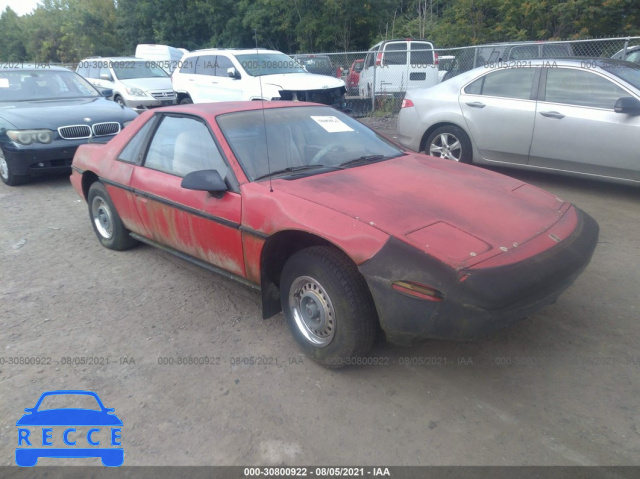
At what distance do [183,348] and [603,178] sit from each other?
4963 millimetres

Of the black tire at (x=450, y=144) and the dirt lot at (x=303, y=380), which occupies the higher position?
the black tire at (x=450, y=144)

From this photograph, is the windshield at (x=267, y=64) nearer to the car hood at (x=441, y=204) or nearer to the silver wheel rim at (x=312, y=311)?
the car hood at (x=441, y=204)

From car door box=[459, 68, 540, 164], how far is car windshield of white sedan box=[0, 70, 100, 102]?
6131 mm

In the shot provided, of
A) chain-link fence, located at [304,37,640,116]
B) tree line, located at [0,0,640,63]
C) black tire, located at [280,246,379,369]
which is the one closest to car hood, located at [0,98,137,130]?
black tire, located at [280,246,379,369]

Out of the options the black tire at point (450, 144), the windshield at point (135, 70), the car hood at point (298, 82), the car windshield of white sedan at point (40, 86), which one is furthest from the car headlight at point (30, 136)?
the windshield at point (135, 70)

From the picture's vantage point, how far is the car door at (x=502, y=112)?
6.07 m

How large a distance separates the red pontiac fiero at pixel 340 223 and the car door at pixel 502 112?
111 inches

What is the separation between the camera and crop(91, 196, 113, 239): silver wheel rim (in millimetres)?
4630

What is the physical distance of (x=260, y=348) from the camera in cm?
316

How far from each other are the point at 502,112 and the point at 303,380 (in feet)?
15.8

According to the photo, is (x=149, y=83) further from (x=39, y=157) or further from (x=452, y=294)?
(x=452, y=294)

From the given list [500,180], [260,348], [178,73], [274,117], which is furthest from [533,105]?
[178,73]

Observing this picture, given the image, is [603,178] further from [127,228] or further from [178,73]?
[178,73]

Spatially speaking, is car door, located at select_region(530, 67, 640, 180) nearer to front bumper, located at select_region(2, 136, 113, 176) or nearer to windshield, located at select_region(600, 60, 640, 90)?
windshield, located at select_region(600, 60, 640, 90)
